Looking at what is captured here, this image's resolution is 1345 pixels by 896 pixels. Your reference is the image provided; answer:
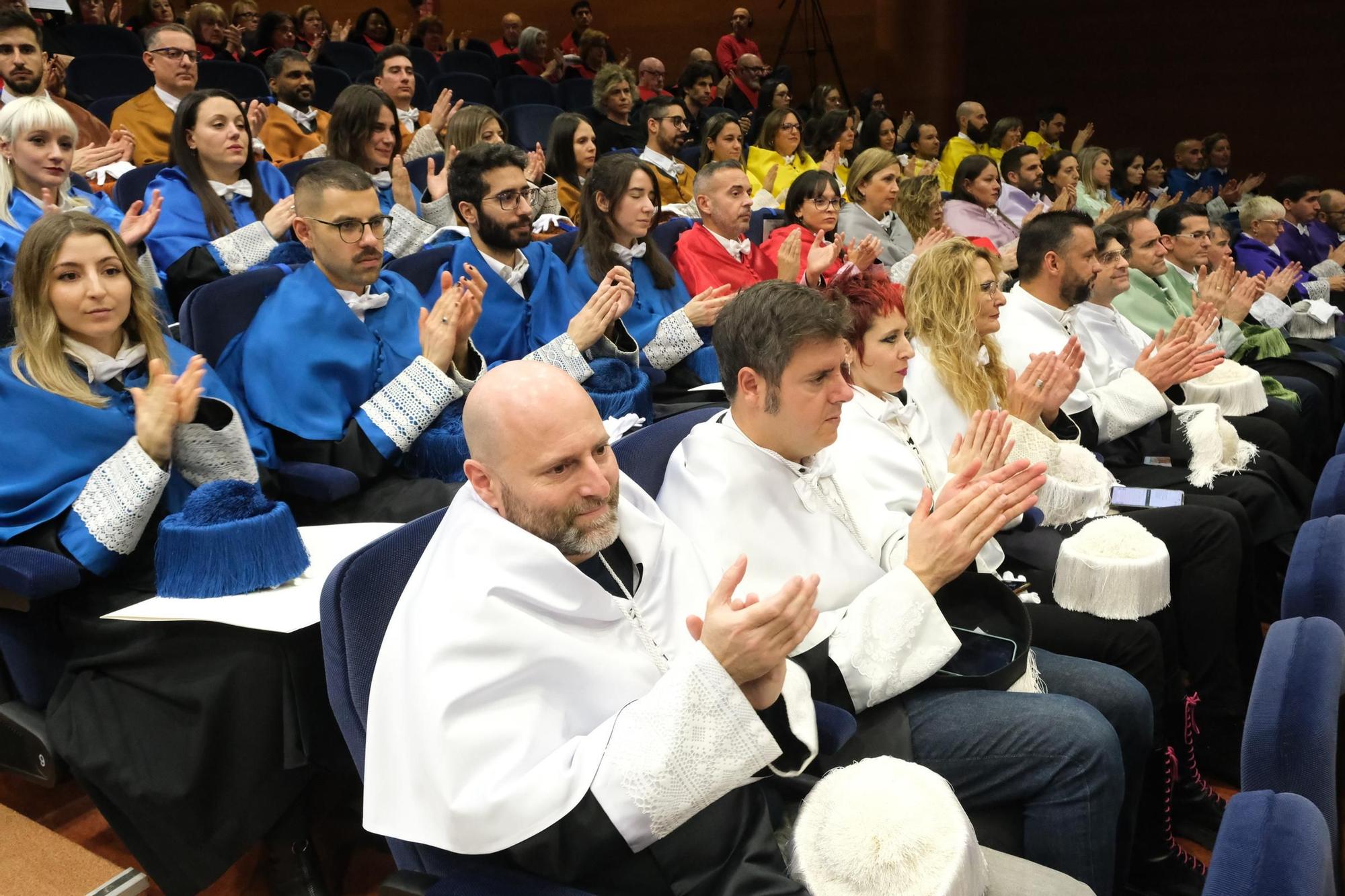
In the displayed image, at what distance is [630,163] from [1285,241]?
5.54 meters

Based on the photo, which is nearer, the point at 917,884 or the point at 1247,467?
the point at 917,884

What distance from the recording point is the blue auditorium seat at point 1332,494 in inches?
89.4

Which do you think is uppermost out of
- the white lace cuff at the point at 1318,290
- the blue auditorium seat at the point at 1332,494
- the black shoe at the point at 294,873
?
the blue auditorium seat at the point at 1332,494

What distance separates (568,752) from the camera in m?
1.30

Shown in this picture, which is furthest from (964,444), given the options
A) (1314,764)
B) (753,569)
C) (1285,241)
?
(1285,241)

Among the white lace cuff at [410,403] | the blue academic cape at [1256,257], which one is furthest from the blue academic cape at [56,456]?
the blue academic cape at [1256,257]

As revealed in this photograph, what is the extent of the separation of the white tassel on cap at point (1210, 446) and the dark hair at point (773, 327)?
1.92m

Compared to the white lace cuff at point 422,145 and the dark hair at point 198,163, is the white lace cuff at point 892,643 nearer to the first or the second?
the dark hair at point 198,163

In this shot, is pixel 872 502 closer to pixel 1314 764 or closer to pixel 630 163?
pixel 1314 764

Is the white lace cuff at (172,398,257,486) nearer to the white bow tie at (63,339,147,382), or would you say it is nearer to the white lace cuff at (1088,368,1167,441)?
the white bow tie at (63,339,147,382)

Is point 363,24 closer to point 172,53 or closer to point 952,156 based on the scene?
point 172,53

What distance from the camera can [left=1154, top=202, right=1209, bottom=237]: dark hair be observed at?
205 inches

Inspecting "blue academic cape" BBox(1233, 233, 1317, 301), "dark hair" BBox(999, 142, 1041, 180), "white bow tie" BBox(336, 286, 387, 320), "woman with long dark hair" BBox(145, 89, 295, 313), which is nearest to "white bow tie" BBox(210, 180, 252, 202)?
"woman with long dark hair" BBox(145, 89, 295, 313)

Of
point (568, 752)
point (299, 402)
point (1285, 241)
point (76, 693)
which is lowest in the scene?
point (1285, 241)
